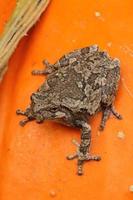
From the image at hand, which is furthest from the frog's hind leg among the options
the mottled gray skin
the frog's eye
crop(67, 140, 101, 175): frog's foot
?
the frog's eye

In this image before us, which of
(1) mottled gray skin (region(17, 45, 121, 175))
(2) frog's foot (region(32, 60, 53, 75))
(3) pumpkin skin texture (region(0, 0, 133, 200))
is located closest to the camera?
(3) pumpkin skin texture (region(0, 0, 133, 200))

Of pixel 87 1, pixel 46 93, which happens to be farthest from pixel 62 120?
pixel 87 1

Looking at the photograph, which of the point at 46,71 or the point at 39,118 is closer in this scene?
the point at 39,118

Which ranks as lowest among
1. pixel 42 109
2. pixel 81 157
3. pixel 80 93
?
pixel 81 157

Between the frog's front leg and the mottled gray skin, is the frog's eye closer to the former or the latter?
the mottled gray skin

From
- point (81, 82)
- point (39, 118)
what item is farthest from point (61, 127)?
point (81, 82)

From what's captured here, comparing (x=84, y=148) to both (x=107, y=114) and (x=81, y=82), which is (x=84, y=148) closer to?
(x=107, y=114)

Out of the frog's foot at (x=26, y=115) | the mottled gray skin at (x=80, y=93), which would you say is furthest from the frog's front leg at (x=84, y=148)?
the frog's foot at (x=26, y=115)

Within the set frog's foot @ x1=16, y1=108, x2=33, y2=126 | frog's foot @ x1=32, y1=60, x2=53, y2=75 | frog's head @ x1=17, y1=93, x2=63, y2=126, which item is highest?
frog's foot @ x1=32, y1=60, x2=53, y2=75
